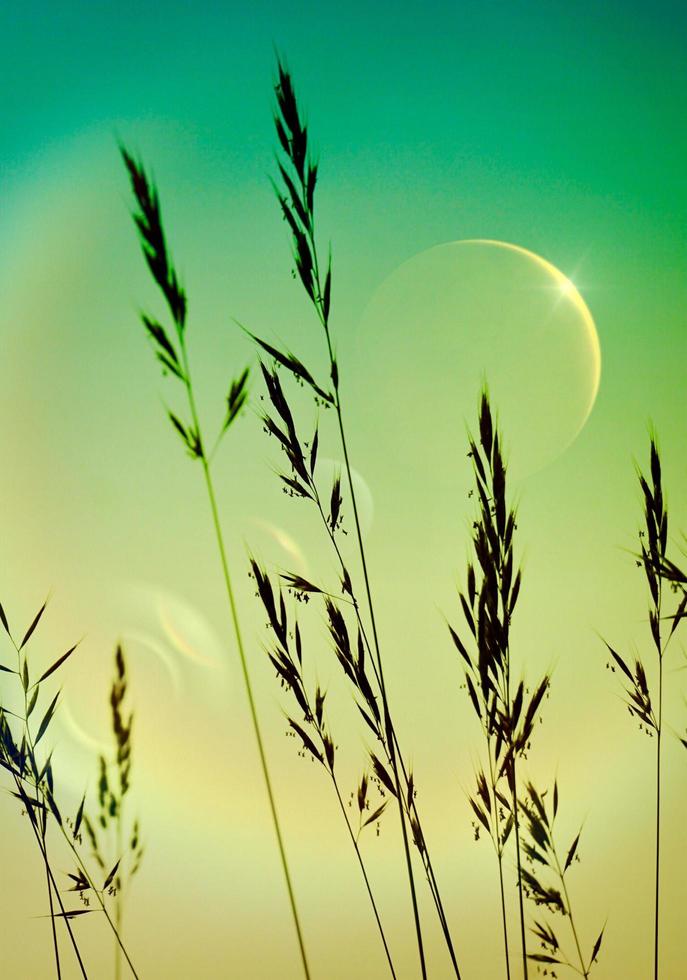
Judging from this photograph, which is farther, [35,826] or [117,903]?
[117,903]

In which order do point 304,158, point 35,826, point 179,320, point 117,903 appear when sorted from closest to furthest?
point 179,320, point 304,158, point 35,826, point 117,903

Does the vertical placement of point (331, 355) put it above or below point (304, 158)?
below

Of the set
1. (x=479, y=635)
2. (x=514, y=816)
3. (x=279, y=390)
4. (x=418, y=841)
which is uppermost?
(x=279, y=390)

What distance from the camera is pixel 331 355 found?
3.76 feet

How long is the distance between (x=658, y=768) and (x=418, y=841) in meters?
0.70

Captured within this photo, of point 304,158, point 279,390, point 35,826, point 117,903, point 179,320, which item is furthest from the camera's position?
point 117,903

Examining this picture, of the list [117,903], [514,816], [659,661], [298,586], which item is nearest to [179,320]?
[298,586]

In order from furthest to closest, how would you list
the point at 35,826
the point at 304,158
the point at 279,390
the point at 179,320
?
the point at 35,826 < the point at 279,390 < the point at 304,158 < the point at 179,320

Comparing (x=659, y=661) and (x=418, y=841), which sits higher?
(x=659, y=661)

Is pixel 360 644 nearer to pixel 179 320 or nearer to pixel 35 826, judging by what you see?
pixel 179 320

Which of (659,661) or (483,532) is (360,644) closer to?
(483,532)

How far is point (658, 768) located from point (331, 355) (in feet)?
4.09

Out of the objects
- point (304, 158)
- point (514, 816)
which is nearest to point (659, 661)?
point (514, 816)

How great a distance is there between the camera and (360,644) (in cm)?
121
